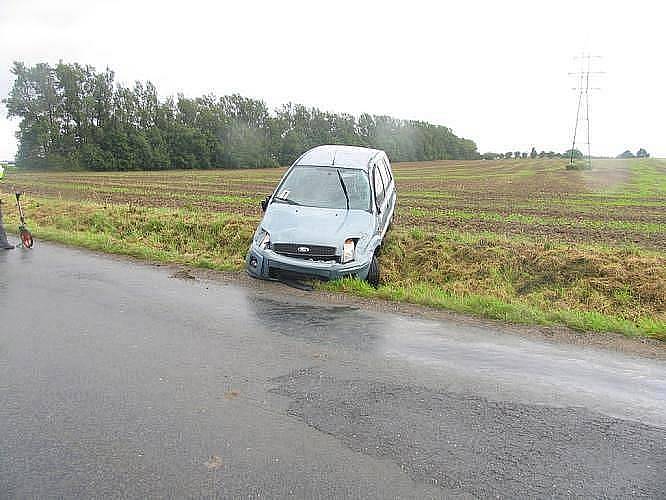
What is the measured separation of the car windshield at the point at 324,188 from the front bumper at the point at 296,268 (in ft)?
4.64

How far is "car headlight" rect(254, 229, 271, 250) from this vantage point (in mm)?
8109

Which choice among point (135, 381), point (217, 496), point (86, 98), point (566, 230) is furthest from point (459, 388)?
point (86, 98)

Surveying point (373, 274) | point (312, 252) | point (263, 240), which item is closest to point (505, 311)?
point (373, 274)

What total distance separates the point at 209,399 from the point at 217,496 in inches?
47.8

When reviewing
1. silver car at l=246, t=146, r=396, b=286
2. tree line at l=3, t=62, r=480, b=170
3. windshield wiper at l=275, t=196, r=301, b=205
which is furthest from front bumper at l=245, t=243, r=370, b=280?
tree line at l=3, t=62, r=480, b=170

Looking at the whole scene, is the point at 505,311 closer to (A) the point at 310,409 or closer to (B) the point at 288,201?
(A) the point at 310,409

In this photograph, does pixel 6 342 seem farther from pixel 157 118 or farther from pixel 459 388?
pixel 157 118

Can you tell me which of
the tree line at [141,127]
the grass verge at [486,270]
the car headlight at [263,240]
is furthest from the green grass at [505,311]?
the tree line at [141,127]

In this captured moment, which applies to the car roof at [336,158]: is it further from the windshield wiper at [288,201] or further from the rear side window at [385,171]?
the windshield wiper at [288,201]

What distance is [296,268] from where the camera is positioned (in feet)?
25.6

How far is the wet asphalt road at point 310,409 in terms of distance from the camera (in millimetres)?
3084

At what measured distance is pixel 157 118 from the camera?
73562 millimetres

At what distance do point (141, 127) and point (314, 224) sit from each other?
228 feet

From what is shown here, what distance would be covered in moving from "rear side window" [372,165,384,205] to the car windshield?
0.97 feet
